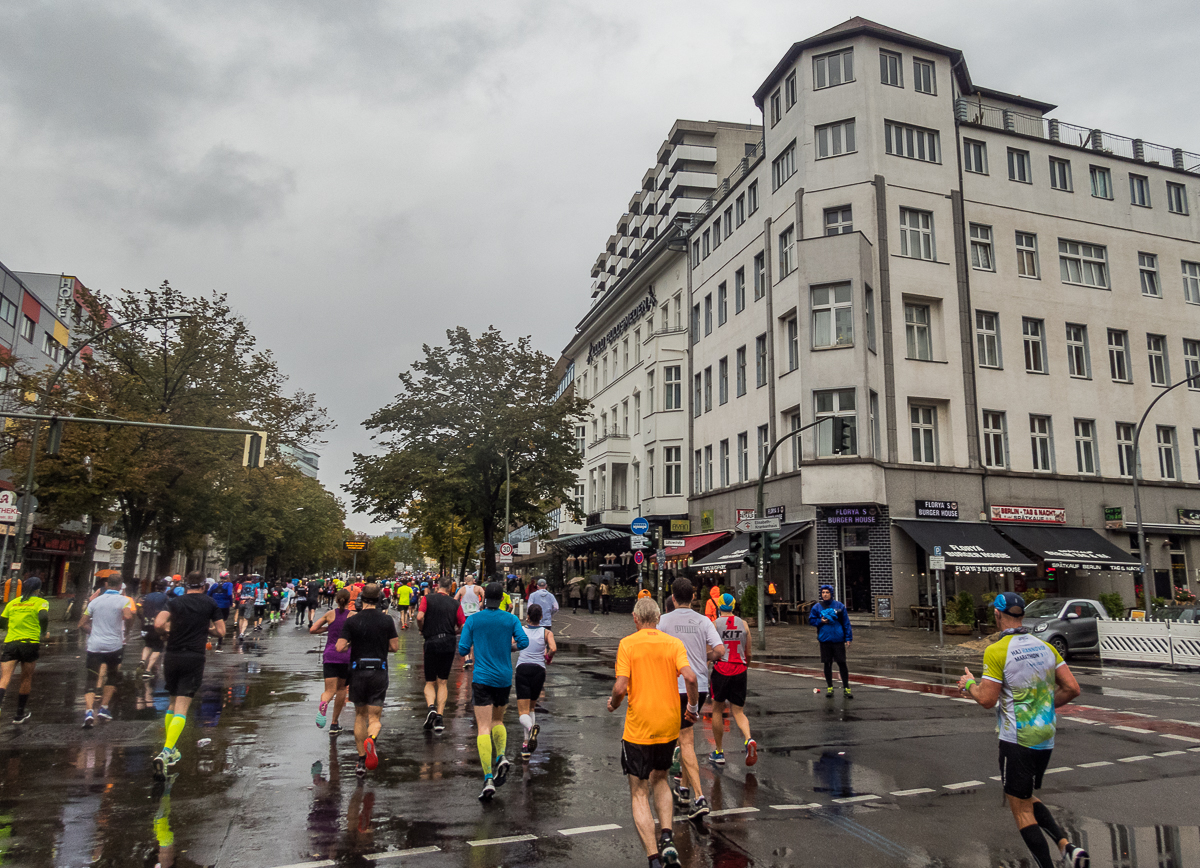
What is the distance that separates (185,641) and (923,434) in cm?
2850

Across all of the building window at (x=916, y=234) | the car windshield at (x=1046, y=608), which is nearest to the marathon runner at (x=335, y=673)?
the car windshield at (x=1046, y=608)

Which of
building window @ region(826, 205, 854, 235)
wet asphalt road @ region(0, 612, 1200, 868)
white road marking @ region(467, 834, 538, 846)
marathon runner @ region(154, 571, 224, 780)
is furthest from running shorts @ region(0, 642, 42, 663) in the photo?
building window @ region(826, 205, 854, 235)

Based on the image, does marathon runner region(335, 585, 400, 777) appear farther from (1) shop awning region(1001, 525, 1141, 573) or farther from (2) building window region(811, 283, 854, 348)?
(1) shop awning region(1001, 525, 1141, 573)

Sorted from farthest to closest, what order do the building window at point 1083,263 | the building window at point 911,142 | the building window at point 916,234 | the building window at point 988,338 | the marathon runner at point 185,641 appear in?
the building window at point 1083,263
the building window at point 988,338
the building window at point 911,142
the building window at point 916,234
the marathon runner at point 185,641

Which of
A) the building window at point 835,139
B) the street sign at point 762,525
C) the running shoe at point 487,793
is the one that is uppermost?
the building window at point 835,139

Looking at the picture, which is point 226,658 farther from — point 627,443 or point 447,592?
point 627,443

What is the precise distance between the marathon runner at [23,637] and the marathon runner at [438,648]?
494 centimetres

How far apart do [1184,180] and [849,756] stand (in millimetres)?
41953

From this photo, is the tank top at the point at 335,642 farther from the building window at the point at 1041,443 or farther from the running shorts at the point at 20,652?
the building window at the point at 1041,443

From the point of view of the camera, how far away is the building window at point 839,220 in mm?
32250

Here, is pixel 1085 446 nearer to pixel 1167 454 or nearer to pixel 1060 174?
pixel 1167 454

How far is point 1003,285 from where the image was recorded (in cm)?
3419

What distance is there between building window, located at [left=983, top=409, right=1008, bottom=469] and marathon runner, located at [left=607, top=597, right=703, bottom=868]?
99.0 ft

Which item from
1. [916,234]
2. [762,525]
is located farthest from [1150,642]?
[916,234]
